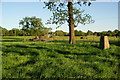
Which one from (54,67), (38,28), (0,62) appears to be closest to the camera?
(54,67)

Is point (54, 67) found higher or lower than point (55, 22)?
lower

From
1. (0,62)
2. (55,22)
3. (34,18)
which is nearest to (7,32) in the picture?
(34,18)

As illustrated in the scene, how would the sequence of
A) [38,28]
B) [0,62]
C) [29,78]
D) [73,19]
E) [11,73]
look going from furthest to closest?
[38,28] < [73,19] < [0,62] < [11,73] < [29,78]

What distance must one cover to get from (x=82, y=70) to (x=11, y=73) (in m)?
3.10

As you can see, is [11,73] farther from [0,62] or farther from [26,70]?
[0,62]

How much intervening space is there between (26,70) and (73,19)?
12.0 meters

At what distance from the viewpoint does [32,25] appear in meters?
79.7

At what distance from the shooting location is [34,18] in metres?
80.8

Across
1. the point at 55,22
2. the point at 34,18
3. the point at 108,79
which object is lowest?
the point at 108,79

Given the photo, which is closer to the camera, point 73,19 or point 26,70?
point 26,70

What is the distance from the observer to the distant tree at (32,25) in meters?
78.6

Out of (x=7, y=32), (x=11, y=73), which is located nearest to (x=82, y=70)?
(x=11, y=73)

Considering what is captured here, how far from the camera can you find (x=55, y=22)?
60.4 feet

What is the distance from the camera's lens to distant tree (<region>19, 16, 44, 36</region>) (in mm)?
78625
